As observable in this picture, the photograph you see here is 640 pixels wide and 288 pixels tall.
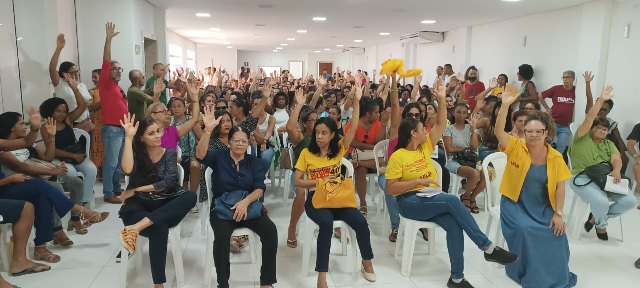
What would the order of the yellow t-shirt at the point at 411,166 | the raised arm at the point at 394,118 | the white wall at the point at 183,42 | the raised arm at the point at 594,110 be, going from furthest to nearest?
the white wall at the point at 183,42, the raised arm at the point at 394,118, the raised arm at the point at 594,110, the yellow t-shirt at the point at 411,166

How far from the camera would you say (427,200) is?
302 cm

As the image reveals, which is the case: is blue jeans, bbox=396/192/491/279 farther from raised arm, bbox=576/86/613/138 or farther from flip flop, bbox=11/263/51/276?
flip flop, bbox=11/263/51/276

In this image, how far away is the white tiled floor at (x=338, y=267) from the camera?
3006 millimetres

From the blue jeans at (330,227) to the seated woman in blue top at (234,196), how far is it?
0.30 meters

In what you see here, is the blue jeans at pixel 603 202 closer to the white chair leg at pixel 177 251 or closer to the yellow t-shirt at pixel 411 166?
the yellow t-shirt at pixel 411 166

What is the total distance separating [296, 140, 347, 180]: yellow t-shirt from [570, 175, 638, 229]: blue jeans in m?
2.29

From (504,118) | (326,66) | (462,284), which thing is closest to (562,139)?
(504,118)

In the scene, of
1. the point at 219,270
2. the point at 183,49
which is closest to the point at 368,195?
the point at 219,270

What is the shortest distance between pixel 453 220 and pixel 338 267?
2.98ft

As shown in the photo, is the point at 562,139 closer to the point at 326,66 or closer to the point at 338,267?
the point at 338,267

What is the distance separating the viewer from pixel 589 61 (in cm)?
669

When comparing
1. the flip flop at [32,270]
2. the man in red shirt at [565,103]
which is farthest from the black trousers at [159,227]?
the man in red shirt at [565,103]

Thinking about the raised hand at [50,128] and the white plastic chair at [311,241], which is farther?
the raised hand at [50,128]

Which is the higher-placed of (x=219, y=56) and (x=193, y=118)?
(x=219, y=56)
